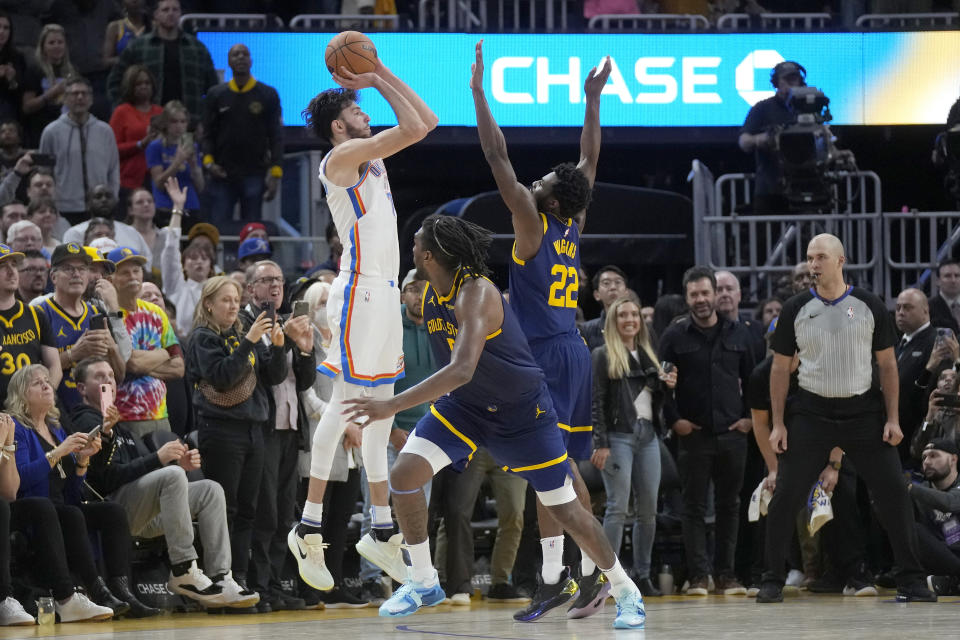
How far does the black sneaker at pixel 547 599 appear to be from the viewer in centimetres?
784

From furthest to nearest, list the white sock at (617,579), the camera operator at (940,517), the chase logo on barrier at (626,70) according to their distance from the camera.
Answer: the chase logo on barrier at (626,70), the camera operator at (940,517), the white sock at (617,579)

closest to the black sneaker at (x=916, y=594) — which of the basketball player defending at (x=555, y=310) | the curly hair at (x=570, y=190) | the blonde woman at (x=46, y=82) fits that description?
the basketball player defending at (x=555, y=310)

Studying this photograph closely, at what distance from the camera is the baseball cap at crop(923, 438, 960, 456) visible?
34.3 ft

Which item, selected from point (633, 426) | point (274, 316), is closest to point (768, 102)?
point (633, 426)

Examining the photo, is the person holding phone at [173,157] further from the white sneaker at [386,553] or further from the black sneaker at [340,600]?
the white sneaker at [386,553]

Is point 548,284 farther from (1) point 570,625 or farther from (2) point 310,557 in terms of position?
(2) point 310,557

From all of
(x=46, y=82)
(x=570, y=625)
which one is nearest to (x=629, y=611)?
(x=570, y=625)

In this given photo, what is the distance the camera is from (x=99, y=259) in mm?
9844

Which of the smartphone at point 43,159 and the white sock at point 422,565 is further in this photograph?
the smartphone at point 43,159

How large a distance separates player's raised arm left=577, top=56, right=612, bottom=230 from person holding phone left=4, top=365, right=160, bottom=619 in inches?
131

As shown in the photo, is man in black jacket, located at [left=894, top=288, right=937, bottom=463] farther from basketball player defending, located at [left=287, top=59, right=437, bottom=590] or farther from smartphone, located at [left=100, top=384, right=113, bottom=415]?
smartphone, located at [left=100, top=384, right=113, bottom=415]

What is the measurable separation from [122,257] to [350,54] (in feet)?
10.2

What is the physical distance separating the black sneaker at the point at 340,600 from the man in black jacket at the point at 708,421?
2.44 m

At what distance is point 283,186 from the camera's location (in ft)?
48.4
